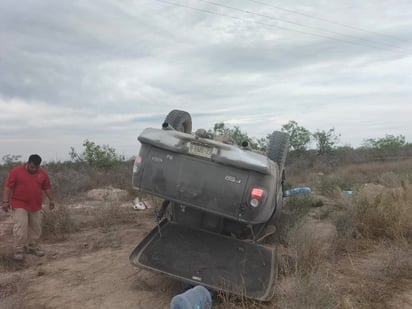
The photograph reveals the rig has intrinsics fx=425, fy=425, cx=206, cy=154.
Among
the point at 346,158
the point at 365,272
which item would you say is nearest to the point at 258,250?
the point at 365,272

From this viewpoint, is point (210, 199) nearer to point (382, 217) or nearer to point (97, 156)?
point (382, 217)

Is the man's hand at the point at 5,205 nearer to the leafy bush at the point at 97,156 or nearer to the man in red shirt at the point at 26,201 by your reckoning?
the man in red shirt at the point at 26,201

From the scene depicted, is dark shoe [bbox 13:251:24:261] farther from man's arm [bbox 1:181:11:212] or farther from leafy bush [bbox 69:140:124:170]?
leafy bush [bbox 69:140:124:170]

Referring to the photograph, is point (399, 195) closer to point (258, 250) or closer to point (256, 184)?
point (258, 250)

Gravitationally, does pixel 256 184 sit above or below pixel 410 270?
above

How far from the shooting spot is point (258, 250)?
5.25 meters

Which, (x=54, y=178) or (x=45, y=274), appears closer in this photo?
(x=45, y=274)

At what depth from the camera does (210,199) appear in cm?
468

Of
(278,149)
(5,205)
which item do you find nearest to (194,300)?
(278,149)

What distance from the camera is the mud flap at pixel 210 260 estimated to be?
179 inches

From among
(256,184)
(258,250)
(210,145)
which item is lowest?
(258,250)

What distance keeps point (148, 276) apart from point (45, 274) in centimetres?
139

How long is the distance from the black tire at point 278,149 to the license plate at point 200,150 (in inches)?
81.4

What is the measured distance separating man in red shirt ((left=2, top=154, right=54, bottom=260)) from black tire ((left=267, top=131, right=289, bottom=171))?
147 inches
